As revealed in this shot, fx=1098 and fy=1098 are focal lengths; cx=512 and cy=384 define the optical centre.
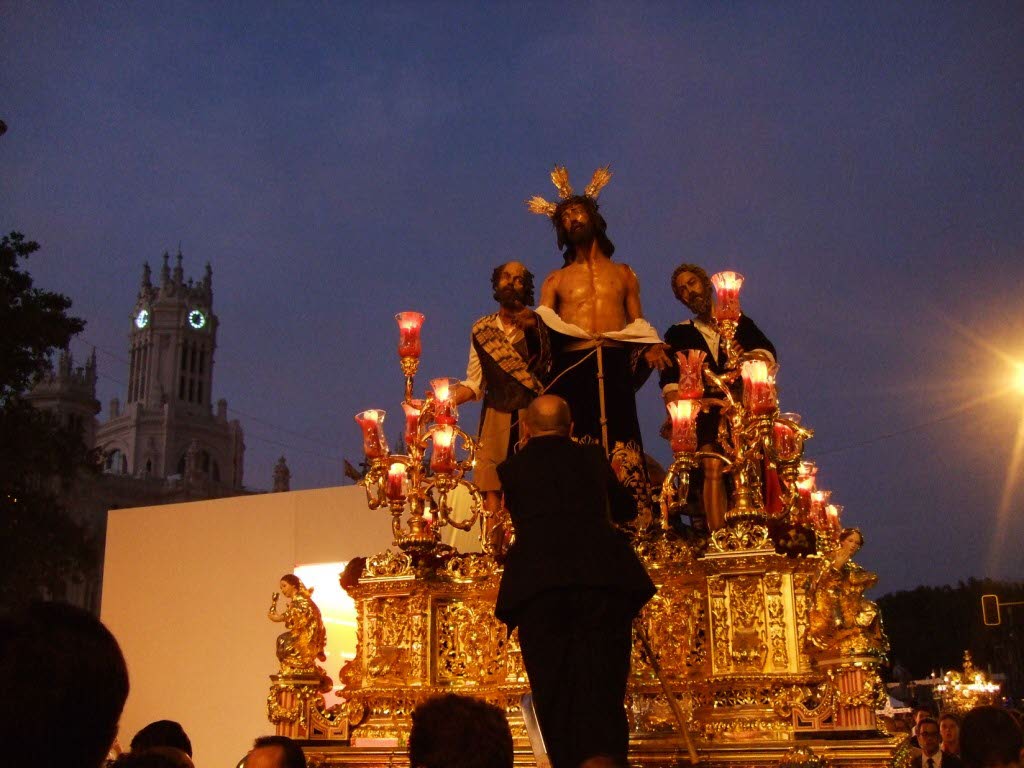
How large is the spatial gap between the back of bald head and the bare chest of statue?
13.3 feet

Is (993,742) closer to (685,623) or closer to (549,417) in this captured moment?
(549,417)

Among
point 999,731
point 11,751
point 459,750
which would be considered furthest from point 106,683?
point 999,731

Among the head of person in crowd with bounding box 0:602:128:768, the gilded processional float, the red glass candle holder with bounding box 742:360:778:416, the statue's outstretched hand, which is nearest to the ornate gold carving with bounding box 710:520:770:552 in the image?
the gilded processional float

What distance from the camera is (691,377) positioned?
7.94 metres

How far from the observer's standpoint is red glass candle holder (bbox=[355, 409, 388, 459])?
334 inches

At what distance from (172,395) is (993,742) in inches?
2543

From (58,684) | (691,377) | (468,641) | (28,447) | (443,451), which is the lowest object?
(58,684)

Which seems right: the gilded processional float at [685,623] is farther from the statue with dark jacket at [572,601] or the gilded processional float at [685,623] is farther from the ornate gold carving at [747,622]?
the statue with dark jacket at [572,601]

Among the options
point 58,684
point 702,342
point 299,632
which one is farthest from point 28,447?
point 58,684

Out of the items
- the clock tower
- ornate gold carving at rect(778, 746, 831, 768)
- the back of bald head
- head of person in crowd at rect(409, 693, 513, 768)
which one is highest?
the clock tower

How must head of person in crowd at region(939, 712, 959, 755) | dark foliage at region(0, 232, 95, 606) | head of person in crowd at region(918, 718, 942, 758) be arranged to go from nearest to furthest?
head of person in crowd at region(939, 712, 959, 755) < head of person in crowd at region(918, 718, 942, 758) < dark foliage at region(0, 232, 95, 606)

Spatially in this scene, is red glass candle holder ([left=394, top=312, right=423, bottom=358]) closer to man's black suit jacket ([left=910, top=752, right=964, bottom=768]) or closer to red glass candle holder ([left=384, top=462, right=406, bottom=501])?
red glass candle holder ([left=384, top=462, right=406, bottom=501])

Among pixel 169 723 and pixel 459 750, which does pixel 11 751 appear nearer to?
pixel 459 750

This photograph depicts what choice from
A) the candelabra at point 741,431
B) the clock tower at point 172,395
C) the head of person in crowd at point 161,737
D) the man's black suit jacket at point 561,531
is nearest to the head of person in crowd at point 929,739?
the candelabra at point 741,431
